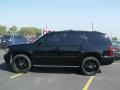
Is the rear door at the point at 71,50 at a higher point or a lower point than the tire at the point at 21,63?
higher

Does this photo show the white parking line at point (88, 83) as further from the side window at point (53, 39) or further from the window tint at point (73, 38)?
A: the side window at point (53, 39)

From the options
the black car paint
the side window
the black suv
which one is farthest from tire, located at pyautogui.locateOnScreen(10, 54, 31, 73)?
the side window

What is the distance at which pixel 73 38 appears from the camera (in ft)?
48.4

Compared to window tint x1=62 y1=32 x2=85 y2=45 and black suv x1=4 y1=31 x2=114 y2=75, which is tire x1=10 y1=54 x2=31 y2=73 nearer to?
black suv x1=4 y1=31 x2=114 y2=75

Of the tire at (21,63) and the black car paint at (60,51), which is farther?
the tire at (21,63)

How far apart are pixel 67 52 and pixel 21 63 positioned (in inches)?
82.8

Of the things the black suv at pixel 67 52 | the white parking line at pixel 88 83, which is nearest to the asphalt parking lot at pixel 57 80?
the white parking line at pixel 88 83

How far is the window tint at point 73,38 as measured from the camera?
14695 mm

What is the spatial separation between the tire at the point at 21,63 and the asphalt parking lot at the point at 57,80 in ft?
0.93

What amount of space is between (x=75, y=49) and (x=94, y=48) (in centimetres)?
83

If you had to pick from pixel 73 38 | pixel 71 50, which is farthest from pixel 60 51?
pixel 73 38

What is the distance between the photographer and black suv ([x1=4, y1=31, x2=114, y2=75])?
14531 millimetres

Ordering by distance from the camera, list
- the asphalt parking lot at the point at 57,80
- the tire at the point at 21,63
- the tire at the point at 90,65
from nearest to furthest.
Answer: the asphalt parking lot at the point at 57,80, the tire at the point at 90,65, the tire at the point at 21,63

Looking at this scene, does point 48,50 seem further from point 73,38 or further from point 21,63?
point 21,63
